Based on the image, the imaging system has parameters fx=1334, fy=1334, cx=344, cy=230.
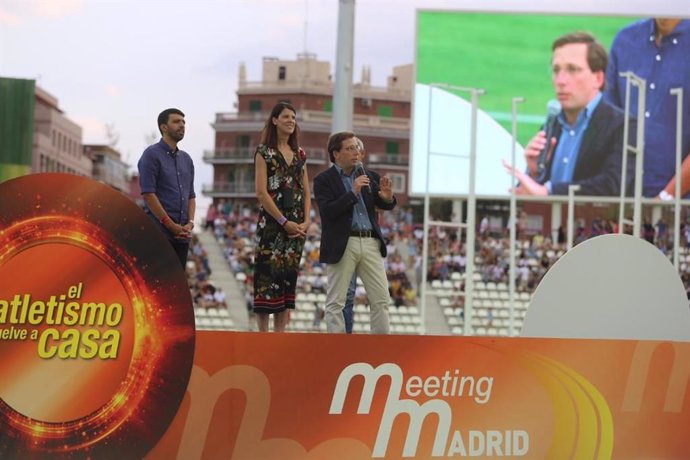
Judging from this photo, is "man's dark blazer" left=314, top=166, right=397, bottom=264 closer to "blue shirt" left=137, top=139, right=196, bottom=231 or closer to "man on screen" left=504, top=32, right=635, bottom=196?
"blue shirt" left=137, top=139, right=196, bottom=231

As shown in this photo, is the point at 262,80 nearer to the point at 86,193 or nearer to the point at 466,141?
the point at 466,141

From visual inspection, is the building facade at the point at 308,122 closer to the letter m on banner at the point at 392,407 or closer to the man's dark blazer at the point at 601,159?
the man's dark blazer at the point at 601,159

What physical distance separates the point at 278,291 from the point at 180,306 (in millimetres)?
1287

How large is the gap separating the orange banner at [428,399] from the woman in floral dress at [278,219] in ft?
3.09

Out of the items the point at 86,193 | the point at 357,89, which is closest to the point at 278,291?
the point at 86,193

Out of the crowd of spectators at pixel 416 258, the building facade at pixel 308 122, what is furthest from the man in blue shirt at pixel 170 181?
the building facade at pixel 308 122

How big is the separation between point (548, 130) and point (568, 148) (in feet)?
2.22

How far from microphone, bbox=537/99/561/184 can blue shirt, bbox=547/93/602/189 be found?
152mm

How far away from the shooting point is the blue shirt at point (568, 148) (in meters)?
33.0

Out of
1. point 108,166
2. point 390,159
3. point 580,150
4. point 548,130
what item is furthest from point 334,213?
point 108,166

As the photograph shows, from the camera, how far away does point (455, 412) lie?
18.2ft

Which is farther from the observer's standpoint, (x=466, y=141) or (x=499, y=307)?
(x=466, y=141)

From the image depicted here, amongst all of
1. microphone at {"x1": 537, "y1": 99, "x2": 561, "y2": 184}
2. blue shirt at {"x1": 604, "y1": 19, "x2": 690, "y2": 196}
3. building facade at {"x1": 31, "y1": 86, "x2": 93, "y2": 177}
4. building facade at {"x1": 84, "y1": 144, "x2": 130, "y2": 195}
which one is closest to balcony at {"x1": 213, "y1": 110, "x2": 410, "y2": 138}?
building facade at {"x1": 31, "y1": 86, "x2": 93, "y2": 177}

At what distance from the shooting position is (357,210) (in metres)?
6.57
